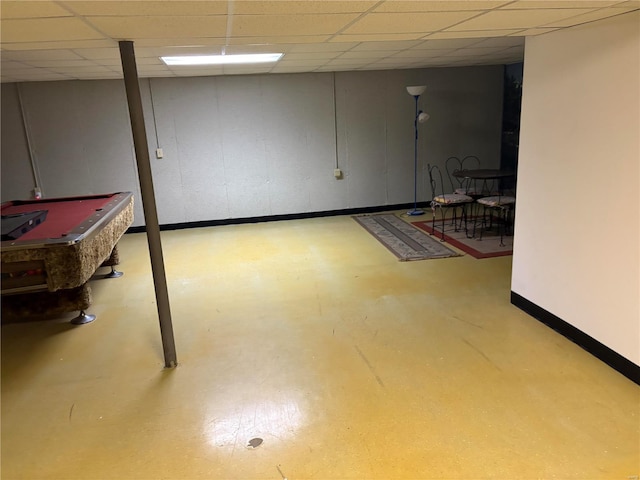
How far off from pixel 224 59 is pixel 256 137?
2.00 meters

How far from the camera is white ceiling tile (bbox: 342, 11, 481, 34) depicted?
2378 millimetres

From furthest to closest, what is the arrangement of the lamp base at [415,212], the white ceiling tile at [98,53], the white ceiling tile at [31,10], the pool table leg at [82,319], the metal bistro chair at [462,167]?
the metal bistro chair at [462,167] → the lamp base at [415,212] → the pool table leg at [82,319] → the white ceiling tile at [98,53] → the white ceiling tile at [31,10]

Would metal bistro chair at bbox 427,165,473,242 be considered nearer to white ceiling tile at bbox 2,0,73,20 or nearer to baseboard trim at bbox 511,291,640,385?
baseboard trim at bbox 511,291,640,385

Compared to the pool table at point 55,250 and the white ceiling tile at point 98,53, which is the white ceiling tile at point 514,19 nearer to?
the white ceiling tile at point 98,53

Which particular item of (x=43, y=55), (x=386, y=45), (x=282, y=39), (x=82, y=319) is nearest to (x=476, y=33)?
(x=282, y=39)

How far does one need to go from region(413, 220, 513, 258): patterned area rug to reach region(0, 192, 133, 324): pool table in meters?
3.84

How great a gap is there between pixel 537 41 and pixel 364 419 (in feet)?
9.34

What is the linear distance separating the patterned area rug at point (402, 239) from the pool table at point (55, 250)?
3.11m

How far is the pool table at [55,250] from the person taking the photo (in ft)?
9.99

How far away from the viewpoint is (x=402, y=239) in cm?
588

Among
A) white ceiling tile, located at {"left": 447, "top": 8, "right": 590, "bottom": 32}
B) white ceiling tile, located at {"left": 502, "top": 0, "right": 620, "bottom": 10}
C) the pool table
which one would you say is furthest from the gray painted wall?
white ceiling tile, located at {"left": 502, "top": 0, "right": 620, "bottom": 10}

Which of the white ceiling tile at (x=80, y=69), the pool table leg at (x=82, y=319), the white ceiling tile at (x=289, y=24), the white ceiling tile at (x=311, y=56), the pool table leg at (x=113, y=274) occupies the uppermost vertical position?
the white ceiling tile at (x=311, y=56)

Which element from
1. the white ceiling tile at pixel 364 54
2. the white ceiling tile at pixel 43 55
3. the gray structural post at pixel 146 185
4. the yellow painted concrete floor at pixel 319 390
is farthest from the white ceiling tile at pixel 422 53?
the white ceiling tile at pixel 43 55

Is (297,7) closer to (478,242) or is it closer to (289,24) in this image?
(289,24)
